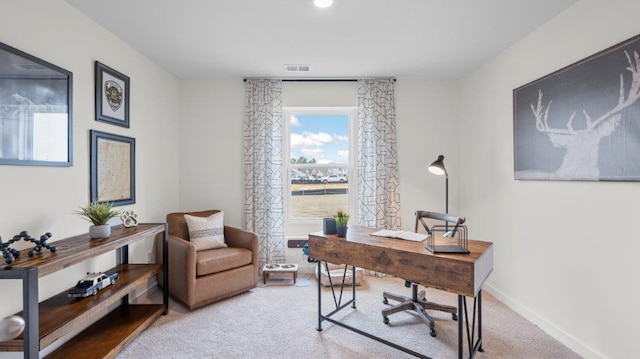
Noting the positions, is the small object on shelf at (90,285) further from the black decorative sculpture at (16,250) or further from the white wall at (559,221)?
the white wall at (559,221)

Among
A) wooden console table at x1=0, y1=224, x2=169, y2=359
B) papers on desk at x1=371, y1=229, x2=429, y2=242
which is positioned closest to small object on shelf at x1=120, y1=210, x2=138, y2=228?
wooden console table at x1=0, y1=224, x2=169, y2=359

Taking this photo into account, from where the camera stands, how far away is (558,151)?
2.31 meters

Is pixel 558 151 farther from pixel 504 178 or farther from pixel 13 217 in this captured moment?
pixel 13 217

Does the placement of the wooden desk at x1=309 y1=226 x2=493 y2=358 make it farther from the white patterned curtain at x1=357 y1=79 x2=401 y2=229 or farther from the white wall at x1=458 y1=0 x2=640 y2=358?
the white patterned curtain at x1=357 y1=79 x2=401 y2=229

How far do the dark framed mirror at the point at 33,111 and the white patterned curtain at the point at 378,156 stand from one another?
295 cm

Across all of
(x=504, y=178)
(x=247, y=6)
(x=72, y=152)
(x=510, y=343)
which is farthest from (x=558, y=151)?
(x=72, y=152)

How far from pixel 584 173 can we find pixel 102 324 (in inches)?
153

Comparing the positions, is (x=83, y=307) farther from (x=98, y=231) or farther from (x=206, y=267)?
(x=206, y=267)

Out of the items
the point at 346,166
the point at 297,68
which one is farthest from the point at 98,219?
the point at 346,166

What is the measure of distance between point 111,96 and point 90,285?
163cm

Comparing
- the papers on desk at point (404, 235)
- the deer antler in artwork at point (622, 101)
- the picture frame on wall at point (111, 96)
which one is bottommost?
the papers on desk at point (404, 235)

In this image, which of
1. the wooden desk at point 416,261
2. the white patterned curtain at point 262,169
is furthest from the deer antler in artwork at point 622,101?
the white patterned curtain at point 262,169

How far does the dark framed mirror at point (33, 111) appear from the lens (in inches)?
67.9

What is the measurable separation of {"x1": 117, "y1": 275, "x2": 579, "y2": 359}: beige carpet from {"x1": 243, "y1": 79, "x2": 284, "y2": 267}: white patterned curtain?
0.88m
